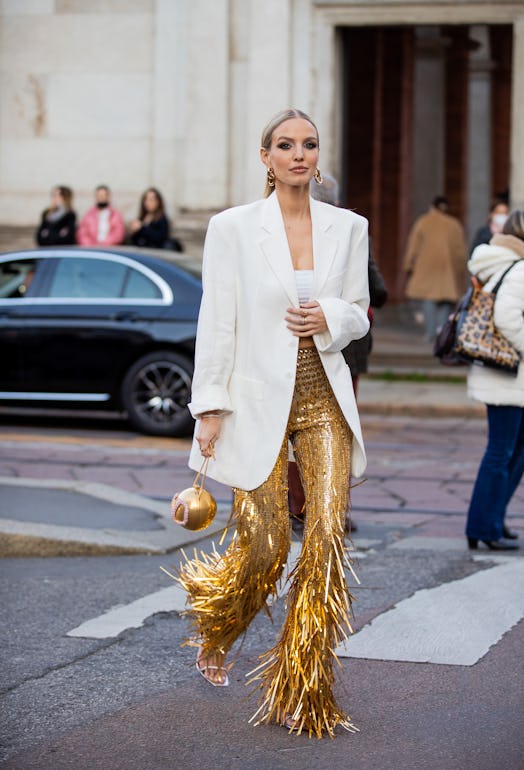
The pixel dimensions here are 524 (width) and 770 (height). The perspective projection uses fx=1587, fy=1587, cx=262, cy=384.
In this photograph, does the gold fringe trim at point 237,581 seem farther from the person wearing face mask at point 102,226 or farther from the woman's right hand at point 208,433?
the person wearing face mask at point 102,226

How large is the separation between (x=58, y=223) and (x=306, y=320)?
44.7 ft

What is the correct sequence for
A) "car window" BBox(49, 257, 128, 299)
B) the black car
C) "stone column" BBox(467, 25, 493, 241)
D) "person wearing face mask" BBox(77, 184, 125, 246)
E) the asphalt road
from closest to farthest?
the asphalt road < the black car < "car window" BBox(49, 257, 128, 299) < "person wearing face mask" BBox(77, 184, 125, 246) < "stone column" BBox(467, 25, 493, 241)

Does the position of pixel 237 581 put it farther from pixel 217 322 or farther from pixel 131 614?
pixel 131 614

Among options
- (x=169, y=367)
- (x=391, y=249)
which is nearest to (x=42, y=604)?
(x=169, y=367)

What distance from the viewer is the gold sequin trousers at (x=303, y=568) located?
4.60m

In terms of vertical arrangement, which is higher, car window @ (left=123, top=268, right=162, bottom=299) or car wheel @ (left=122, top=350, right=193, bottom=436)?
car window @ (left=123, top=268, right=162, bottom=299)

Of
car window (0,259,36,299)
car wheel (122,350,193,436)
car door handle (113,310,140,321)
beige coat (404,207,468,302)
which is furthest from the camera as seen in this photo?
beige coat (404,207,468,302)

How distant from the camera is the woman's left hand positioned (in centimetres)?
459

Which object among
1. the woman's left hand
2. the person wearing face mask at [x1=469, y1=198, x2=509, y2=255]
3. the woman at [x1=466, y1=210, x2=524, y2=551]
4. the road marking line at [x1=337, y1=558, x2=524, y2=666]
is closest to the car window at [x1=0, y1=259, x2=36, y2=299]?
the person wearing face mask at [x1=469, y1=198, x2=509, y2=255]

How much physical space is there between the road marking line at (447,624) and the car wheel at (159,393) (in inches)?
225

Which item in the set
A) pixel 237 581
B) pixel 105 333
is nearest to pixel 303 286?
pixel 237 581

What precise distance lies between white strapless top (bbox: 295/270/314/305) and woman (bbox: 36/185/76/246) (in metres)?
13.4

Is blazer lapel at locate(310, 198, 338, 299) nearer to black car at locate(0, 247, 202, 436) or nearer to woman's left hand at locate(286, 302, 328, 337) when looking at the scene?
woman's left hand at locate(286, 302, 328, 337)

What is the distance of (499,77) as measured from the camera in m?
31.8
